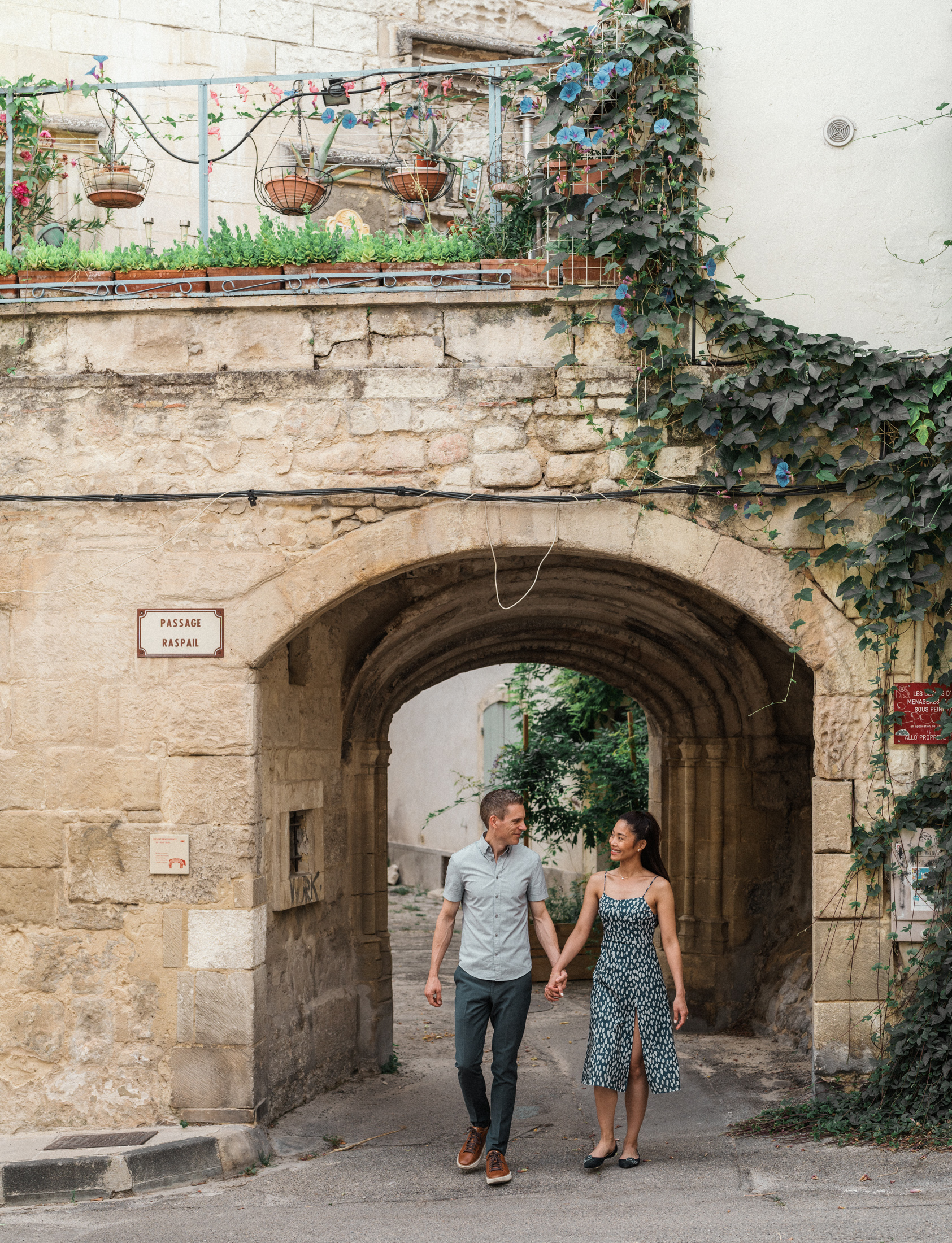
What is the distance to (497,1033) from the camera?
4.61m

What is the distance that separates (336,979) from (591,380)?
11.4 ft

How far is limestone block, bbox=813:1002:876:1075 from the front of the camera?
5.09m

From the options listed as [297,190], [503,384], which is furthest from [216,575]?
[297,190]

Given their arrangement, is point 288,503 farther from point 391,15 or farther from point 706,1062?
point 391,15

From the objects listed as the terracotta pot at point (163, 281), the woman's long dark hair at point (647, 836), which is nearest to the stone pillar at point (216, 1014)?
→ the woman's long dark hair at point (647, 836)

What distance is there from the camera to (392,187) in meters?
5.82

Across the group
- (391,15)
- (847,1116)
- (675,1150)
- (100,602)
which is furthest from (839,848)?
(391,15)

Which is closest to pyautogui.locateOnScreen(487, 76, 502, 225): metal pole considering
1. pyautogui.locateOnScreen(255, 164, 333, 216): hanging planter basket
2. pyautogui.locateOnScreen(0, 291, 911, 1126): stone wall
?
pyautogui.locateOnScreen(0, 291, 911, 1126): stone wall

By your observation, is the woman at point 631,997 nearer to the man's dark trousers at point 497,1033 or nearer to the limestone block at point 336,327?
the man's dark trousers at point 497,1033

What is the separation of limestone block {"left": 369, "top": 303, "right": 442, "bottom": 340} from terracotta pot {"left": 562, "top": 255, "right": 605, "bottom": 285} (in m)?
0.54

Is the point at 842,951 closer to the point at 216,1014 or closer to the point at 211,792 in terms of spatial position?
the point at 216,1014

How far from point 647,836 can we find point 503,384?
1.92 metres

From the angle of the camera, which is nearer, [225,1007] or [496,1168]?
[496,1168]

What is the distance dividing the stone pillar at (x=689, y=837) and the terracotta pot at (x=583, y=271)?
15.3 ft
